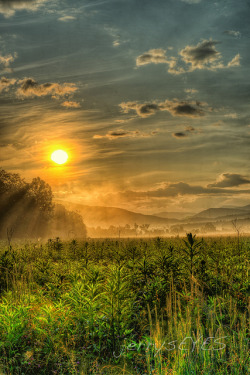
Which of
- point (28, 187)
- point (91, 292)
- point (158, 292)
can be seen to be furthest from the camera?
point (28, 187)

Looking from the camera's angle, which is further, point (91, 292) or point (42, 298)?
point (42, 298)

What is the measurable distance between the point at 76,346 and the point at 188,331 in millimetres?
2096

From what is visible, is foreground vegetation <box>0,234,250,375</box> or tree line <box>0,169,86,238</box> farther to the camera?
tree line <box>0,169,86,238</box>

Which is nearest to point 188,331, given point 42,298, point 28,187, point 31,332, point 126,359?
point 126,359

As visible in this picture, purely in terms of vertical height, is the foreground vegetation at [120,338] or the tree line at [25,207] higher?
the tree line at [25,207]

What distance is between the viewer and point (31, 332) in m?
7.21

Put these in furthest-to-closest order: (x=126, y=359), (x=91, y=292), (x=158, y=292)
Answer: (x=158, y=292)
(x=91, y=292)
(x=126, y=359)

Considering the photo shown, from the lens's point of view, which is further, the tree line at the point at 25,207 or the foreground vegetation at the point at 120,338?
the tree line at the point at 25,207

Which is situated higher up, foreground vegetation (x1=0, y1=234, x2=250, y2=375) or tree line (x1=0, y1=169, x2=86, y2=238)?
tree line (x1=0, y1=169, x2=86, y2=238)

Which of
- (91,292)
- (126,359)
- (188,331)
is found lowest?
(126,359)

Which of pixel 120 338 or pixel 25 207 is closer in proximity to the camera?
pixel 120 338

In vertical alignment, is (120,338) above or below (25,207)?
below

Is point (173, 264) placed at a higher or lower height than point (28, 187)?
lower

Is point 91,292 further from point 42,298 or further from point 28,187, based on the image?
point 28,187
